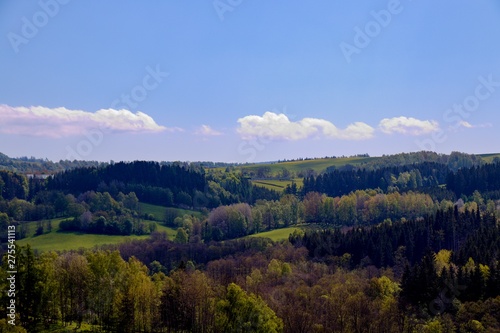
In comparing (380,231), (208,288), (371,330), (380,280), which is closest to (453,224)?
(380,231)

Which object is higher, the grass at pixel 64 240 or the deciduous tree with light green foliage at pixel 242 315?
the deciduous tree with light green foliage at pixel 242 315

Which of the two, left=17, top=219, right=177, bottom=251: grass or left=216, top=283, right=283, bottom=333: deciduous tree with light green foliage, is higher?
left=216, top=283, right=283, bottom=333: deciduous tree with light green foliage

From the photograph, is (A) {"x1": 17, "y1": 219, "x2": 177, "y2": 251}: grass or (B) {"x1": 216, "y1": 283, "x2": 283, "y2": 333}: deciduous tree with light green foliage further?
(A) {"x1": 17, "y1": 219, "x2": 177, "y2": 251}: grass

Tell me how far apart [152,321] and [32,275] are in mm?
19173

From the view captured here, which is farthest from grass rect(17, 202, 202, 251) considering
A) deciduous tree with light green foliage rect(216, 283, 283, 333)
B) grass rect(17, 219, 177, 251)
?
deciduous tree with light green foliage rect(216, 283, 283, 333)

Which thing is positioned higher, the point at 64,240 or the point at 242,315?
the point at 242,315

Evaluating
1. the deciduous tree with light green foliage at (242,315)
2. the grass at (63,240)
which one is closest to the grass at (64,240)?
the grass at (63,240)

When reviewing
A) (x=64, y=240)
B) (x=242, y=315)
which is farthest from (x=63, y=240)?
(x=242, y=315)

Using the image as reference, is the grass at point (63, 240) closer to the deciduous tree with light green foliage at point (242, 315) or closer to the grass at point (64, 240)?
the grass at point (64, 240)

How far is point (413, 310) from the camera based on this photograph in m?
81.2

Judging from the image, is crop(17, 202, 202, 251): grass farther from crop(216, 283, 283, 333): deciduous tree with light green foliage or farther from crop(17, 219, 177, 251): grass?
crop(216, 283, 283, 333): deciduous tree with light green foliage

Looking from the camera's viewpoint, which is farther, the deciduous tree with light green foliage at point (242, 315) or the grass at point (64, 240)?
the grass at point (64, 240)

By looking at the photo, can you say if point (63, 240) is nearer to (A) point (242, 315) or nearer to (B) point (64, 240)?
(B) point (64, 240)

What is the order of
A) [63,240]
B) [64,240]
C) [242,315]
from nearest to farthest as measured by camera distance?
[242,315] < [63,240] < [64,240]
